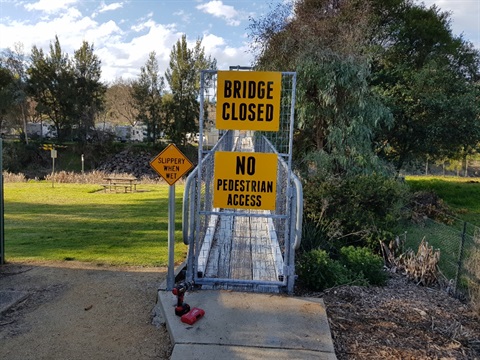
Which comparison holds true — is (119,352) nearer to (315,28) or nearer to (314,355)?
(314,355)

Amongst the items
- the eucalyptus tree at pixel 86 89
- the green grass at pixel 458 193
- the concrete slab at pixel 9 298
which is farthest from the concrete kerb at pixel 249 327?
the eucalyptus tree at pixel 86 89

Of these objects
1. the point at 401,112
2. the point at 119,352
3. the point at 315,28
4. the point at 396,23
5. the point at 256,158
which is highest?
the point at 396,23

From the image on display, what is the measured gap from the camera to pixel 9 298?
4.45m

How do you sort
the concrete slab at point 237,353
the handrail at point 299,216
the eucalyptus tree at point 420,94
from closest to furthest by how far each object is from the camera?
the concrete slab at point 237,353, the handrail at point 299,216, the eucalyptus tree at point 420,94

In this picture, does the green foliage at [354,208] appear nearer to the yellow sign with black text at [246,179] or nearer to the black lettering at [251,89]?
the yellow sign with black text at [246,179]

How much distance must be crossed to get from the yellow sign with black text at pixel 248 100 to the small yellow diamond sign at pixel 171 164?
0.56 metres

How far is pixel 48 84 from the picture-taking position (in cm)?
3834

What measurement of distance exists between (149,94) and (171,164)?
36.7 metres

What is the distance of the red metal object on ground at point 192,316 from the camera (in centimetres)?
368

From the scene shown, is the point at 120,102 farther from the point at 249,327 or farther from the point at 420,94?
the point at 249,327

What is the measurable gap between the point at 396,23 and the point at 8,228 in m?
19.7

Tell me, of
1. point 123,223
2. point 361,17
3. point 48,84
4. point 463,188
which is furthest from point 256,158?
point 48,84

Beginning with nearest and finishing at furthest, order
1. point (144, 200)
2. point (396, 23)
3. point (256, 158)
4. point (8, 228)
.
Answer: point (256, 158) → point (8, 228) → point (144, 200) → point (396, 23)

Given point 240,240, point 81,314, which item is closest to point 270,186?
point 240,240
